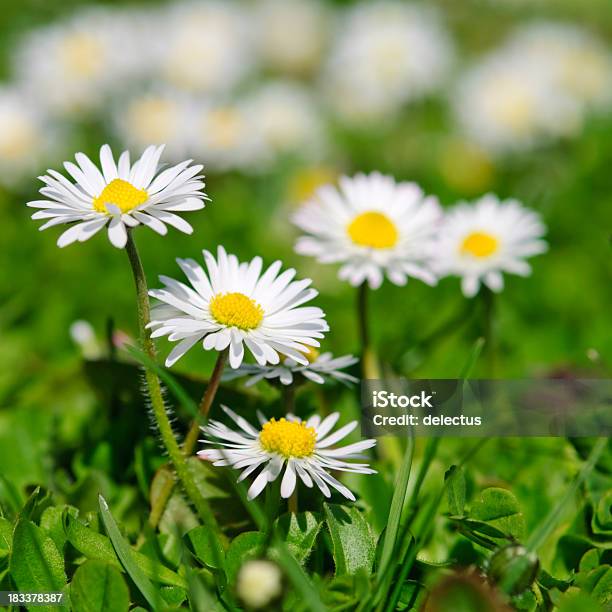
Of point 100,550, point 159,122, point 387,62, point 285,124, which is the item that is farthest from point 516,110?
point 100,550

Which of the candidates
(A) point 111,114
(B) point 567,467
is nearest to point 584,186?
(B) point 567,467

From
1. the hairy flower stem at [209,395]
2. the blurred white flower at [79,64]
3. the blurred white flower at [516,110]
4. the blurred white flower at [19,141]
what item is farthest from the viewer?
the blurred white flower at [79,64]

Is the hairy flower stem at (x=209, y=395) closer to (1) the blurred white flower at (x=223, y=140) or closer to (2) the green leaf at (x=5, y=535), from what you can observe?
(2) the green leaf at (x=5, y=535)

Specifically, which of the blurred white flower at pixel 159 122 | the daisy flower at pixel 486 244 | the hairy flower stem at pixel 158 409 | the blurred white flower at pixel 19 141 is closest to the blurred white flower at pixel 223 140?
the blurred white flower at pixel 159 122

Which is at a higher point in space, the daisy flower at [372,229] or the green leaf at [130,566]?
the daisy flower at [372,229]

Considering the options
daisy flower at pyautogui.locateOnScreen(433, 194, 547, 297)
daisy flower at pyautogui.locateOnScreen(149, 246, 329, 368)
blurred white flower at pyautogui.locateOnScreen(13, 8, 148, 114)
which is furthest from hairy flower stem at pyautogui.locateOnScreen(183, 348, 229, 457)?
blurred white flower at pyautogui.locateOnScreen(13, 8, 148, 114)

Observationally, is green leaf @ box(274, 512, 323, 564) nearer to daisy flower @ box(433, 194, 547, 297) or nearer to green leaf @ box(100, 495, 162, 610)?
green leaf @ box(100, 495, 162, 610)
